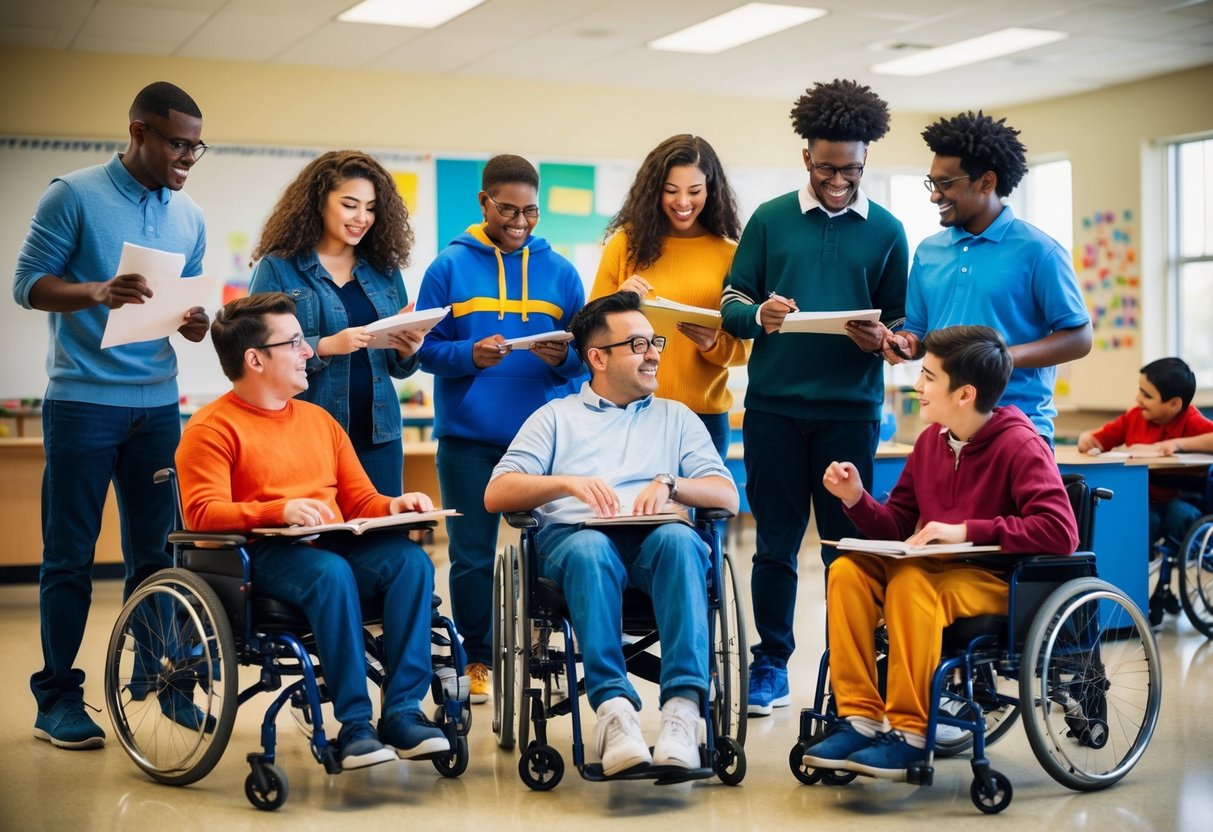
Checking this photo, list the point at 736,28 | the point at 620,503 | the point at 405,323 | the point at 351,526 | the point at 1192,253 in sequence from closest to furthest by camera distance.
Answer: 1. the point at 351,526
2. the point at 620,503
3. the point at 405,323
4. the point at 736,28
5. the point at 1192,253

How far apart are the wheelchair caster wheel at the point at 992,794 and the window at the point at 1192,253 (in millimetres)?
6763

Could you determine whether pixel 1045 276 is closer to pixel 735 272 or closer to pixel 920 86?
pixel 735 272

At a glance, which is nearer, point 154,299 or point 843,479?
point 843,479

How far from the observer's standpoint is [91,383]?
3145 mm

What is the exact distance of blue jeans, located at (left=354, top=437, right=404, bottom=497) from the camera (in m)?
3.40

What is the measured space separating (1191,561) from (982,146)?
87.7 inches

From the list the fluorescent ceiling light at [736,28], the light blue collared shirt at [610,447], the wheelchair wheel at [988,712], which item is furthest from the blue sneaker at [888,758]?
the fluorescent ceiling light at [736,28]

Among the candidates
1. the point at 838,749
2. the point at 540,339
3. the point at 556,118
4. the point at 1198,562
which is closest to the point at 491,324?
the point at 540,339

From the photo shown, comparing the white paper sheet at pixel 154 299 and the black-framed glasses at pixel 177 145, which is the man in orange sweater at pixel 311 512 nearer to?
the white paper sheet at pixel 154 299

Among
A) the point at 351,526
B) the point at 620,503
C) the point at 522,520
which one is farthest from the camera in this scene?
the point at 620,503

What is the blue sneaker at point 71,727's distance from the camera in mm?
3156

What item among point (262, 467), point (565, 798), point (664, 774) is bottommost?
point (565, 798)

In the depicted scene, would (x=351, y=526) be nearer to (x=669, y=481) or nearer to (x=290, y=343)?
(x=290, y=343)

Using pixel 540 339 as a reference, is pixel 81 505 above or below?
below
